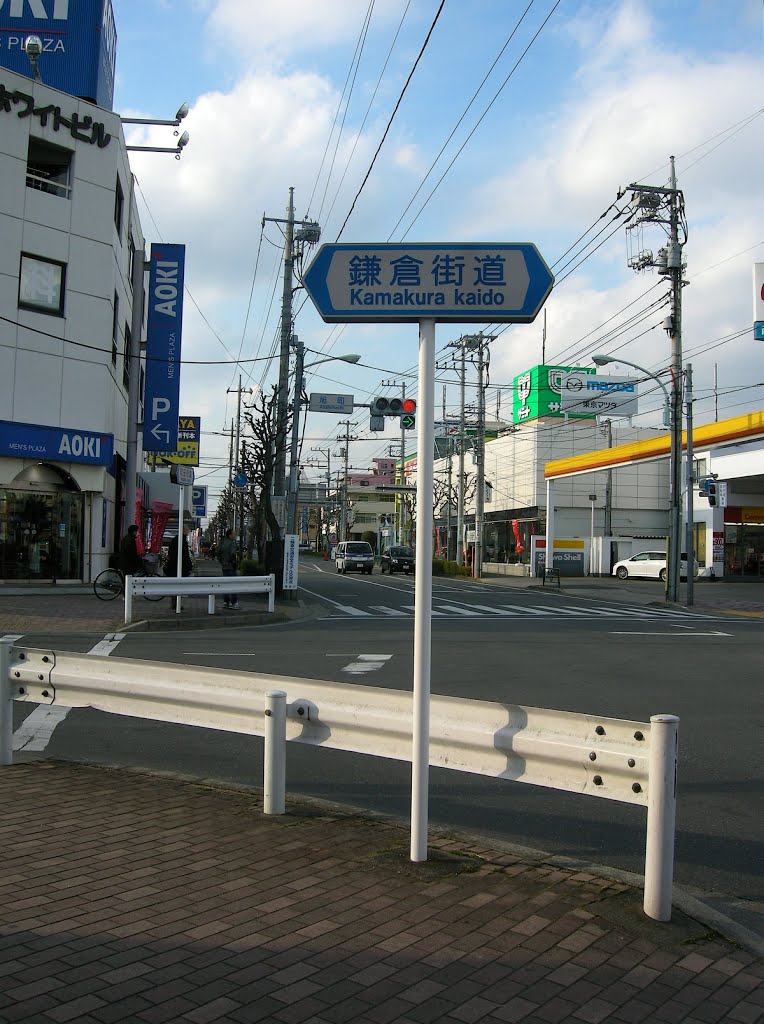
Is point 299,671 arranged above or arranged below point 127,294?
below

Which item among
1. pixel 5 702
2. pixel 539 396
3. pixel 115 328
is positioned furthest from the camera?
pixel 539 396

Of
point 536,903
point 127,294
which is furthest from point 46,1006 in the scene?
point 127,294

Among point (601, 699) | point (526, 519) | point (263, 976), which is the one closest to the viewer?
point (263, 976)

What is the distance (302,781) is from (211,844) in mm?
1709

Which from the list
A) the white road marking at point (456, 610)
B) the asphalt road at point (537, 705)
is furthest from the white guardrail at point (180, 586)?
the white road marking at point (456, 610)

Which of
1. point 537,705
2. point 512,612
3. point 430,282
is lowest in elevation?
point 512,612

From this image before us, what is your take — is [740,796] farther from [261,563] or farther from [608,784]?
[261,563]

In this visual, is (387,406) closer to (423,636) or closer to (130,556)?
(130,556)

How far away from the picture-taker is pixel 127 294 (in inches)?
1230

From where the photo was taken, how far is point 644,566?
4578 cm

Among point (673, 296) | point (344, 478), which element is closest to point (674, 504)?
point (673, 296)

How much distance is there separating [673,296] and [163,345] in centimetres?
1650

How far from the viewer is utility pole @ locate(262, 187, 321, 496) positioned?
2765cm

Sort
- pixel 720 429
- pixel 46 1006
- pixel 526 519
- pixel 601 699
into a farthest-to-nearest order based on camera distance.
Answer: pixel 526 519
pixel 720 429
pixel 601 699
pixel 46 1006
